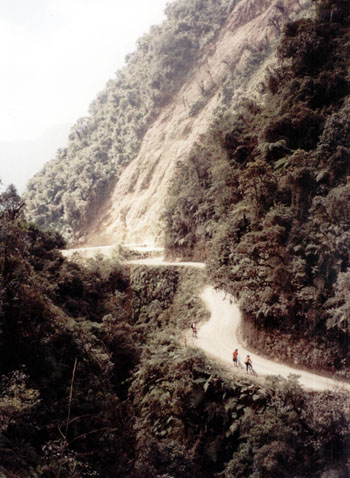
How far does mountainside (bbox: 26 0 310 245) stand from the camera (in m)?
44.5

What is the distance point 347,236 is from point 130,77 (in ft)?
210

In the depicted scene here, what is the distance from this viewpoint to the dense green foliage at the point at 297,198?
1205cm

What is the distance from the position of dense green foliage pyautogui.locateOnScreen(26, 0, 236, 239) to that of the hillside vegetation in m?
39.0

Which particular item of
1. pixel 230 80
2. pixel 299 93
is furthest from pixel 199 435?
pixel 230 80

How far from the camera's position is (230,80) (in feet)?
143

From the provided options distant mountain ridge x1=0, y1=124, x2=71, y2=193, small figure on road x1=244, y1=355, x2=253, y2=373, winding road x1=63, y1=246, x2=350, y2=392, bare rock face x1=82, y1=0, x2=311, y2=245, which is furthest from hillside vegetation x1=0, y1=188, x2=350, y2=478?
distant mountain ridge x1=0, y1=124, x2=71, y2=193

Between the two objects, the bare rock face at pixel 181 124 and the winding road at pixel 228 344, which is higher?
the bare rock face at pixel 181 124

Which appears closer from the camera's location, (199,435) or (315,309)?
(199,435)

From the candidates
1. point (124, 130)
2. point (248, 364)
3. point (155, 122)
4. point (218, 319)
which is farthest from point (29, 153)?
point (248, 364)

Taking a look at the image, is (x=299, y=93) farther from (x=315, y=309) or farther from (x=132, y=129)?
(x=132, y=129)

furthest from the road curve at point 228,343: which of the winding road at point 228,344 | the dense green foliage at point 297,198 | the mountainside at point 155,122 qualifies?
the mountainside at point 155,122

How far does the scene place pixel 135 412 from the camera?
12992 millimetres

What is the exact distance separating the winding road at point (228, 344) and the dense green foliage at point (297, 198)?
66 centimetres

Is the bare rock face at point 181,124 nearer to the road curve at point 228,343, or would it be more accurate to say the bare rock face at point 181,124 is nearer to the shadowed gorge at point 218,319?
the shadowed gorge at point 218,319
